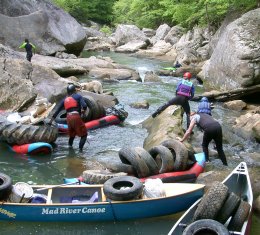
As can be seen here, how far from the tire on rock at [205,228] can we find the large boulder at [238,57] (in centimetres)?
1151

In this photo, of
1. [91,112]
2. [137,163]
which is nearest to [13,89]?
[91,112]

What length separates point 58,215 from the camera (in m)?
7.38

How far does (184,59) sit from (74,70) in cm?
776

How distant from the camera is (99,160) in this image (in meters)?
10.7

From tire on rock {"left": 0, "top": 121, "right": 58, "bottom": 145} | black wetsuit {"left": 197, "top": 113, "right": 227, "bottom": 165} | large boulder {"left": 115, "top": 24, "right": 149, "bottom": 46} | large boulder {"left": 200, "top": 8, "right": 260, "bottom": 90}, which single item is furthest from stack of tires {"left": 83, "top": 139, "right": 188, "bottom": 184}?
large boulder {"left": 115, "top": 24, "right": 149, "bottom": 46}

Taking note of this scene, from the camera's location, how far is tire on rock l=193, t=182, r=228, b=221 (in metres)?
6.41

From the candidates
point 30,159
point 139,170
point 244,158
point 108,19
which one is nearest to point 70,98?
point 30,159

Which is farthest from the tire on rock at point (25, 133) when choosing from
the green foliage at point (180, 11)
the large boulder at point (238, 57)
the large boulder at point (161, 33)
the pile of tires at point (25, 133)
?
the large boulder at point (161, 33)

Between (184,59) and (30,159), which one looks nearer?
(30,159)

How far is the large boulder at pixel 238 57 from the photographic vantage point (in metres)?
16.8

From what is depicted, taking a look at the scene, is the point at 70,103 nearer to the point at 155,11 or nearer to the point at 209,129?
the point at 209,129

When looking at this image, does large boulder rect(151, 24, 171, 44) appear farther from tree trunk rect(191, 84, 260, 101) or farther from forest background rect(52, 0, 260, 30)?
tree trunk rect(191, 84, 260, 101)

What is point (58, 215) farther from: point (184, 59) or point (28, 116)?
point (184, 59)

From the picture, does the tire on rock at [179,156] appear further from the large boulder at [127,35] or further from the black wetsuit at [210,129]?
the large boulder at [127,35]
